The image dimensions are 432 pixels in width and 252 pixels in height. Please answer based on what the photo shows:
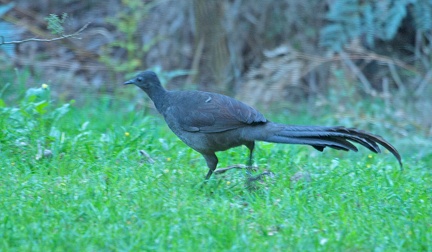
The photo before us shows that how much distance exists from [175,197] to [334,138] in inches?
53.9

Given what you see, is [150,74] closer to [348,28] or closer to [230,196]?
[230,196]

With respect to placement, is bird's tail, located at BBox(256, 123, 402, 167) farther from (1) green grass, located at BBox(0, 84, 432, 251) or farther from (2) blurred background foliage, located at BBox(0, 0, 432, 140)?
(2) blurred background foliage, located at BBox(0, 0, 432, 140)

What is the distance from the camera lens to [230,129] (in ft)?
18.6

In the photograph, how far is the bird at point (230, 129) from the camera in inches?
211

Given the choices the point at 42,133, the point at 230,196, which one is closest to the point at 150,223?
the point at 230,196

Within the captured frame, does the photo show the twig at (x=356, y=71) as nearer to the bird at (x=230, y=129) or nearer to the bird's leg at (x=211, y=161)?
the bird at (x=230, y=129)

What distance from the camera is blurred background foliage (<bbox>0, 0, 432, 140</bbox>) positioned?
1016 centimetres

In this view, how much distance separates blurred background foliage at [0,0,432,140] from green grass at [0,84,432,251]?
313 centimetres

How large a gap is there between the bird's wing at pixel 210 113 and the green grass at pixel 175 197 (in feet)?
1.59

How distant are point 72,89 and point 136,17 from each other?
63.2 inches

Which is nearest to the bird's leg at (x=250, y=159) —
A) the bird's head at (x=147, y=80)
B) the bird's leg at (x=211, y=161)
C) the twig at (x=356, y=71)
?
the bird's leg at (x=211, y=161)

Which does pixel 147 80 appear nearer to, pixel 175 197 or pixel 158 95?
pixel 158 95

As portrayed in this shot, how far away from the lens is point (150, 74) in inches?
250

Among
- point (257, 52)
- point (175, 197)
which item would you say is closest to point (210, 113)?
point (175, 197)
